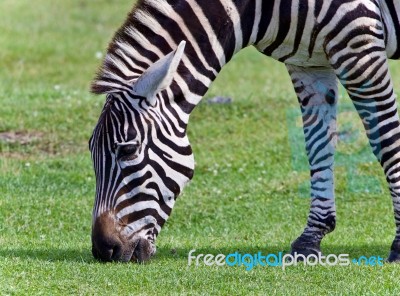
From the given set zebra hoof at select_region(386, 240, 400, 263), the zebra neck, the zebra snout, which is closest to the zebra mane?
the zebra neck

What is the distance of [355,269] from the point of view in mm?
8188

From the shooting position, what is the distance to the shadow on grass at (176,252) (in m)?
8.59

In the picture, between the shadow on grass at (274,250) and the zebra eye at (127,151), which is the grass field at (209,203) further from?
the zebra eye at (127,151)

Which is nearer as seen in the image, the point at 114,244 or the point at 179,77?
the point at 114,244

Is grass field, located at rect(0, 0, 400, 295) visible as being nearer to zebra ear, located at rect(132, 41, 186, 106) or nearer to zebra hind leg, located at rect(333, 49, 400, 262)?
zebra hind leg, located at rect(333, 49, 400, 262)

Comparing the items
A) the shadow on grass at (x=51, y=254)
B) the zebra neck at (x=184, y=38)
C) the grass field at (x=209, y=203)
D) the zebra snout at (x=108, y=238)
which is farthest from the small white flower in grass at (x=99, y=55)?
the zebra snout at (x=108, y=238)

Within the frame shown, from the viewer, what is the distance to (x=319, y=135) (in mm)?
9352

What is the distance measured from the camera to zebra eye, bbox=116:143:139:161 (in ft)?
26.2

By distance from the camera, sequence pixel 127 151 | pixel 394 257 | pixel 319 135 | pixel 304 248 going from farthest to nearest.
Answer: pixel 319 135, pixel 304 248, pixel 394 257, pixel 127 151

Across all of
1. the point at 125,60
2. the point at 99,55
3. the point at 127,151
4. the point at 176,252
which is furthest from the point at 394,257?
the point at 99,55

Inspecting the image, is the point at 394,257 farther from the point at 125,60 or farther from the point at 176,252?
the point at 125,60

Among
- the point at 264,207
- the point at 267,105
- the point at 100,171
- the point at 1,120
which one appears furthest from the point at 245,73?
the point at 100,171

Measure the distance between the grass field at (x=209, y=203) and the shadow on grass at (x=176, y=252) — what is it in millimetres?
14

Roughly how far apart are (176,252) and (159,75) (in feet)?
6.83
